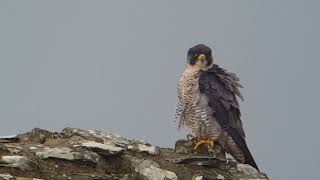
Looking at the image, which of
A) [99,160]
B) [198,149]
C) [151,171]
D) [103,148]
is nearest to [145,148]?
[151,171]

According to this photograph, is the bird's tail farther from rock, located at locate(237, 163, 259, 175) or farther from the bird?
rock, located at locate(237, 163, 259, 175)

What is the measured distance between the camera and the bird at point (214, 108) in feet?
42.4

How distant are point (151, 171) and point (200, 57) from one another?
436cm

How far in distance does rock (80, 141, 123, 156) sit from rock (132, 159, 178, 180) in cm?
42

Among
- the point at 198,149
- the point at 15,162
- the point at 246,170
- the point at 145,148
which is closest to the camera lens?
the point at 15,162

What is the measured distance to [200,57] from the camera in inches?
531

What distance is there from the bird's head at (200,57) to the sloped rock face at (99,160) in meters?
2.38

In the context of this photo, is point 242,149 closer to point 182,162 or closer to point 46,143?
point 182,162

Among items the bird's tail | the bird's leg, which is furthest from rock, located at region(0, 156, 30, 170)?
the bird's tail

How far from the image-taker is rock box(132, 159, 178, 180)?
9750 mm

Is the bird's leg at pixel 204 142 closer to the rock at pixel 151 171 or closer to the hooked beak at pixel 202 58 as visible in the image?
the hooked beak at pixel 202 58

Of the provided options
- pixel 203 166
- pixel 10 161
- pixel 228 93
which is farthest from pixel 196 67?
pixel 10 161

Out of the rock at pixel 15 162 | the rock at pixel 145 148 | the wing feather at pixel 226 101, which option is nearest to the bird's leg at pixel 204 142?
the wing feather at pixel 226 101

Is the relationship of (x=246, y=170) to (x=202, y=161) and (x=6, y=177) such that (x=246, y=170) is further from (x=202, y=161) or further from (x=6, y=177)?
(x=6, y=177)
